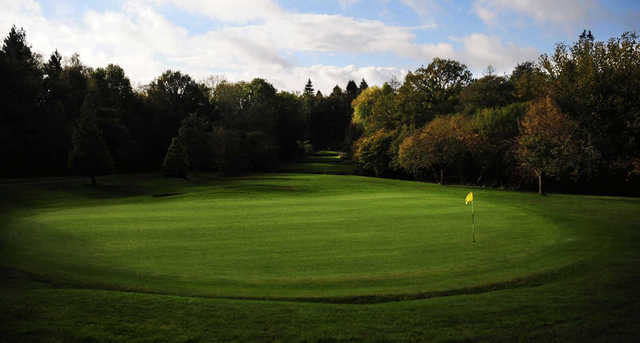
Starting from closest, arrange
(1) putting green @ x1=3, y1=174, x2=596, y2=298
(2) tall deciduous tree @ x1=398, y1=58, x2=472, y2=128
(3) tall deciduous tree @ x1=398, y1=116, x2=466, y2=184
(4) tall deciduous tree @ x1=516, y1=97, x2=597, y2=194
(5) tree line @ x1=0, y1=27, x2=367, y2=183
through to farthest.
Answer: (1) putting green @ x1=3, y1=174, x2=596, y2=298, (4) tall deciduous tree @ x1=516, y1=97, x2=597, y2=194, (3) tall deciduous tree @ x1=398, y1=116, x2=466, y2=184, (5) tree line @ x1=0, y1=27, x2=367, y2=183, (2) tall deciduous tree @ x1=398, y1=58, x2=472, y2=128

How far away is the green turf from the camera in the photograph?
19.0 feet

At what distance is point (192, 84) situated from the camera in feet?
243

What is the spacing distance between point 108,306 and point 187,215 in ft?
45.9

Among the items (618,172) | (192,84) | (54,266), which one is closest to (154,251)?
(54,266)

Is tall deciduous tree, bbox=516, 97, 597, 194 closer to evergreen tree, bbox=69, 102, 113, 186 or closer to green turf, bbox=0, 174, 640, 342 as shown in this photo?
green turf, bbox=0, 174, 640, 342

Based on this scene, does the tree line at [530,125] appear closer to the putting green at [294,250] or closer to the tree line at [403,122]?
the tree line at [403,122]

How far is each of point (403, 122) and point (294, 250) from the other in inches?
1914

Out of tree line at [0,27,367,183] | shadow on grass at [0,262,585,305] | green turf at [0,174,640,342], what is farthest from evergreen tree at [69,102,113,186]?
shadow on grass at [0,262,585,305]

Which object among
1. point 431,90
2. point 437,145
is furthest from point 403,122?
point 437,145

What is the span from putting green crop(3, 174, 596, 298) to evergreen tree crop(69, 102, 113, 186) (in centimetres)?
2379

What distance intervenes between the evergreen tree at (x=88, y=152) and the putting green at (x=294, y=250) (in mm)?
23792

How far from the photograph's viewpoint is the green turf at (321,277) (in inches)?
227

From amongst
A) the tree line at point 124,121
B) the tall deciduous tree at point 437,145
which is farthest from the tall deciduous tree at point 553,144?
the tree line at point 124,121

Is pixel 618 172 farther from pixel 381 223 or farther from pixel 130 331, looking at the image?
pixel 130 331
